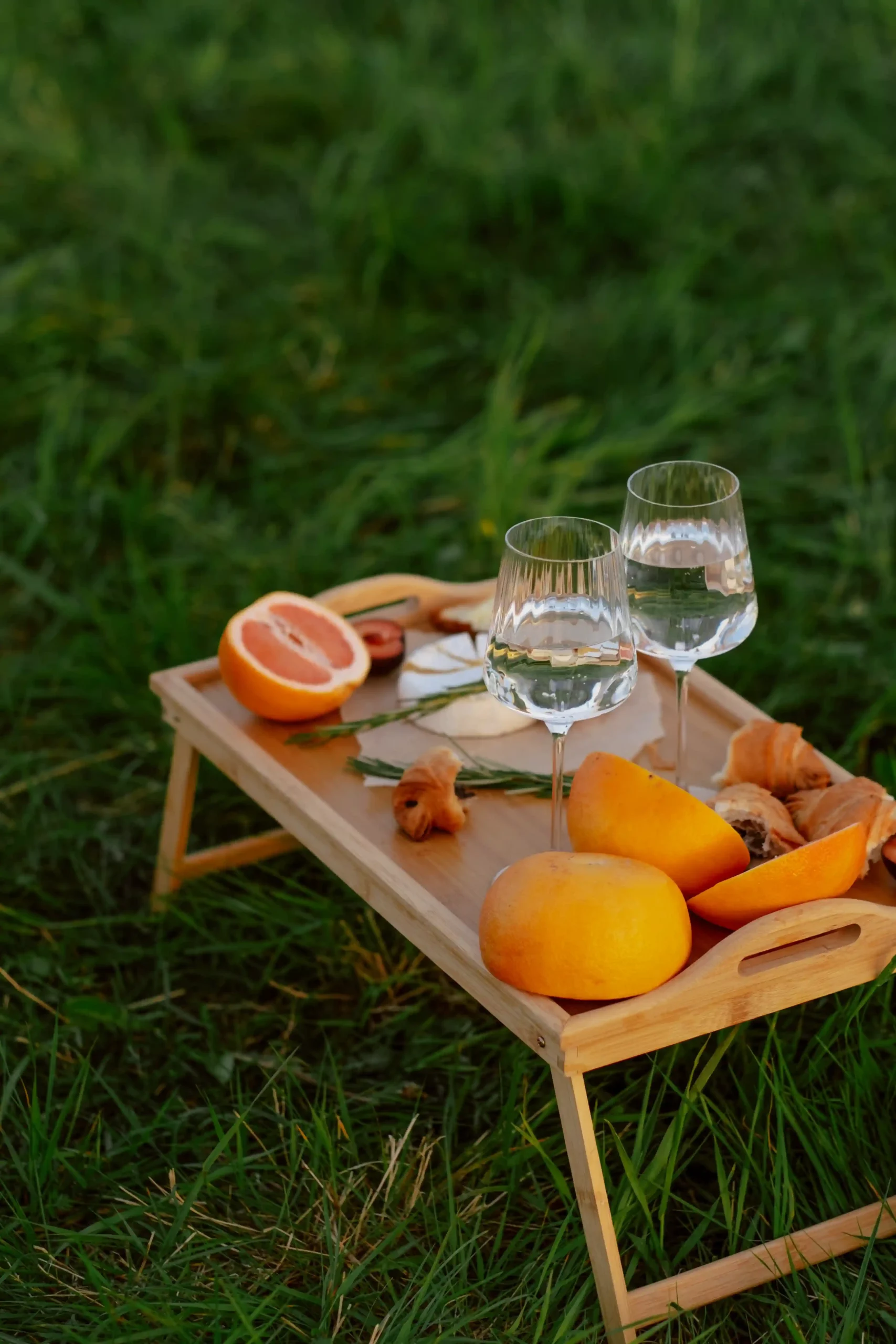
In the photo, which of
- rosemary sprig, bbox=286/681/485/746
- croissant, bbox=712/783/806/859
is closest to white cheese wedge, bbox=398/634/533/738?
rosemary sprig, bbox=286/681/485/746

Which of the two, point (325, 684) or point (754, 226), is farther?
point (754, 226)

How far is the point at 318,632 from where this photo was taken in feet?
7.66

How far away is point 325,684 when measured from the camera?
7.35 ft

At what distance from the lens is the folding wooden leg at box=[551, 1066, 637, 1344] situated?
5.60 feet

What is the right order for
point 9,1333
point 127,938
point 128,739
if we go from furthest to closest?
point 128,739, point 127,938, point 9,1333

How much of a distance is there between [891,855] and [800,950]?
16 centimetres

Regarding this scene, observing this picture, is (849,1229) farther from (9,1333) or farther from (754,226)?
(754,226)

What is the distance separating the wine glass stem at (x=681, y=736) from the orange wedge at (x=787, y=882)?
0.27 m

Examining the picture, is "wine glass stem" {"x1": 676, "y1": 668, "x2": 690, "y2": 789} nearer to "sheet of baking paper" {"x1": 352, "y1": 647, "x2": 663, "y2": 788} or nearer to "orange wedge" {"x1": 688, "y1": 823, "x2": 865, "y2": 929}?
"sheet of baking paper" {"x1": 352, "y1": 647, "x2": 663, "y2": 788}

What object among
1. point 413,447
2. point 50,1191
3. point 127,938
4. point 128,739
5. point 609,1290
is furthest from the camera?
point 413,447

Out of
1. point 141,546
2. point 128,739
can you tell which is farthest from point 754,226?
point 128,739

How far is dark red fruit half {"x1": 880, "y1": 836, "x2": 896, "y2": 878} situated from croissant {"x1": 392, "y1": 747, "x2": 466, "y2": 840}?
20.4 inches

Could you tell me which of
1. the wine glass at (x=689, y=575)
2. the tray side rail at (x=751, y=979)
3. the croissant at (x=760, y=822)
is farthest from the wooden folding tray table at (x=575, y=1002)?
the wine glass at (x=689, y=575)

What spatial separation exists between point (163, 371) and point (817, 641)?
178 centimetres
